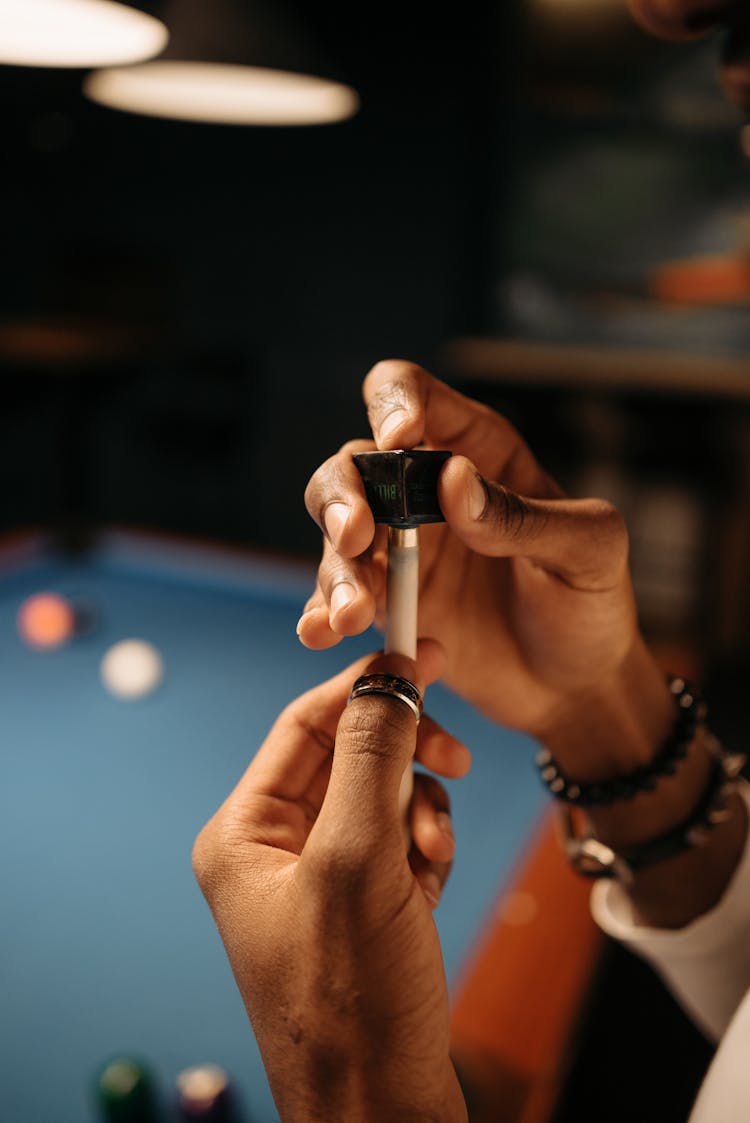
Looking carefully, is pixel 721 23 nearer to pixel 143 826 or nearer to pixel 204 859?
pixel 204 859

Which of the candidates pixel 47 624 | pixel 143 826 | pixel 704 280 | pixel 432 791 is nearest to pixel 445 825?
pixel 432 791

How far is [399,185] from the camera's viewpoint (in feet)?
13.7

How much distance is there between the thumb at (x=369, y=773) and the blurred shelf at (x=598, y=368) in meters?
3.33

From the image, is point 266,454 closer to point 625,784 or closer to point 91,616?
point 91,616

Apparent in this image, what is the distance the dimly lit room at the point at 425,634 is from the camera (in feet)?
1.97

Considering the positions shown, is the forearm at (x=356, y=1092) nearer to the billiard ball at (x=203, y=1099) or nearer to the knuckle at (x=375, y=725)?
the knuckle at (x=375, y=725)

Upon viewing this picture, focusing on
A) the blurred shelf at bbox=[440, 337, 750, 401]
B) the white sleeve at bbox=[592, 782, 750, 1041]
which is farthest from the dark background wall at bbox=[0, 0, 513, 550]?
the white sleeve at bbox=[592, 782, 750, 1041]

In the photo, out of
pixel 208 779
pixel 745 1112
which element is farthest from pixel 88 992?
pixel 745 1112

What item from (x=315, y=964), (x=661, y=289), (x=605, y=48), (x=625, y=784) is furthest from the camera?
(x=661, y=289)

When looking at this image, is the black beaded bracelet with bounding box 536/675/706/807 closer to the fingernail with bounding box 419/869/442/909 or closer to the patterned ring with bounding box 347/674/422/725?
the fingernail with bounding box 419/869/442/909

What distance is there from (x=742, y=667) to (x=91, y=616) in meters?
2.44

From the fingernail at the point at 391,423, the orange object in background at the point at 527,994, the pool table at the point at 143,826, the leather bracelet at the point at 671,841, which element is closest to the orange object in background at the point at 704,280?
the pool table at the point at 143,826

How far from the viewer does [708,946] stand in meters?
0.87

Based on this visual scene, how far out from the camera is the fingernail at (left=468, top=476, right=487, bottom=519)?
1.91 ft
